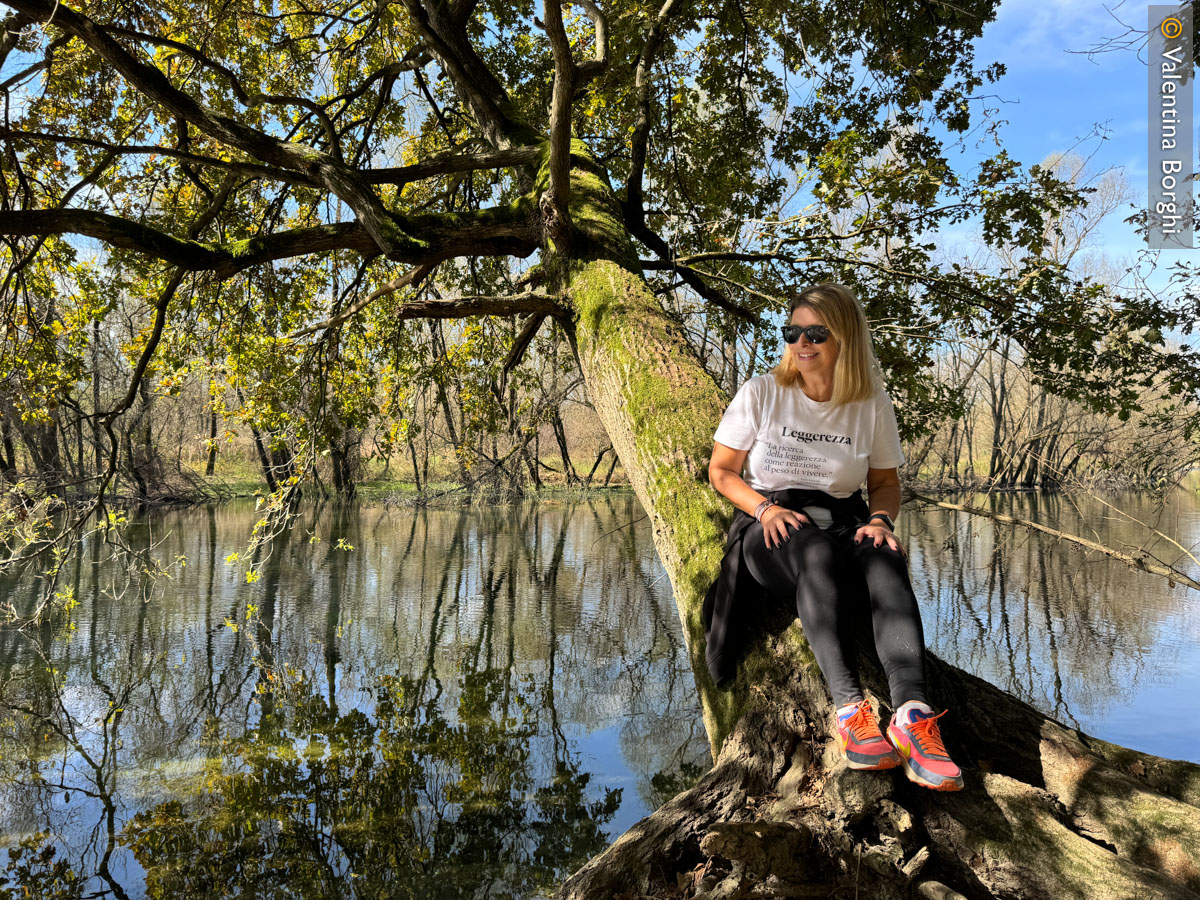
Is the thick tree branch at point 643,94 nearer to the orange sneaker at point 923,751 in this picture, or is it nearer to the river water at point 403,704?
the river water at point 403,704

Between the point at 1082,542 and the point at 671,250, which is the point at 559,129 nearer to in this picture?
the point at 671,250

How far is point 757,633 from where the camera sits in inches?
102

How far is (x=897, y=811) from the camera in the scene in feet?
6.90

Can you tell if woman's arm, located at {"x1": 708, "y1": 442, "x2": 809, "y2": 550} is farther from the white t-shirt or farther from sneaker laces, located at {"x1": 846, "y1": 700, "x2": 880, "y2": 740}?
sneaker laces, located at {"x1": 846, "y1": 700, "x2": 880, "y2": 740}

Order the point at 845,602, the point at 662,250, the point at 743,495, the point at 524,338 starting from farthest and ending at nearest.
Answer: the point at 662,250 → the point at 524,338 → the point at 743,495 → the point at 845,602

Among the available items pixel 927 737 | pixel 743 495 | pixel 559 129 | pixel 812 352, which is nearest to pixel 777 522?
pixel 743 495

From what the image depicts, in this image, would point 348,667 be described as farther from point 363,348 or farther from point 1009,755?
point 1009,755

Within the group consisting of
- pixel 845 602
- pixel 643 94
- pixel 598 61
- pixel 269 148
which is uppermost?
pixel 598 61

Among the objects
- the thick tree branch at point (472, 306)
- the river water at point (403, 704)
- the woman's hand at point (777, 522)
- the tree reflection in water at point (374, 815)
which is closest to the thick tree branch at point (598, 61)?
the thick tree branch at point (472, 306)

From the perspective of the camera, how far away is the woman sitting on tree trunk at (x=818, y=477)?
227cm

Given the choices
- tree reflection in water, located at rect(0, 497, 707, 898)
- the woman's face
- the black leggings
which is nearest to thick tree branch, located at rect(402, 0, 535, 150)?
tree reflection in water, located at rect(0, 497, 707, 898)

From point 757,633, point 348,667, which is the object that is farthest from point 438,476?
point 757,633

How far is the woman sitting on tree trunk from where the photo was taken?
2266mm

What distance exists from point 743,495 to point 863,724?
0.74m
